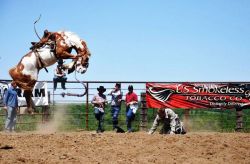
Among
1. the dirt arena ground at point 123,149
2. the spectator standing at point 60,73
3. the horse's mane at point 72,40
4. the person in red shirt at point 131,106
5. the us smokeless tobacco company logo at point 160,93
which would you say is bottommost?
the dirt arena ground at point 123,149

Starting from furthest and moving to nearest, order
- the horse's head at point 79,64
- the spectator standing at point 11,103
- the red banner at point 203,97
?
the red banner at point 203,97 < the spectator standing at point 11,103 < the horse's head at point 79,64

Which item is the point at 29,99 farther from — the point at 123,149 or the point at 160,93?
the point at 160,93

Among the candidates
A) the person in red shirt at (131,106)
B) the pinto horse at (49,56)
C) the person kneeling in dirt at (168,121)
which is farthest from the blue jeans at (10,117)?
the person kneeling in dirt at (168,121)

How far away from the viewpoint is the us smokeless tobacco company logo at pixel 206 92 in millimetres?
16562

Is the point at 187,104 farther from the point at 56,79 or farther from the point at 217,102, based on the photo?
the point at 56,79

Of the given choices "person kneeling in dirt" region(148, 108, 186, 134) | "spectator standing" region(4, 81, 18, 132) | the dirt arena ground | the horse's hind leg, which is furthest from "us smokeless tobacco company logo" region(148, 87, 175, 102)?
the horse's hind leg

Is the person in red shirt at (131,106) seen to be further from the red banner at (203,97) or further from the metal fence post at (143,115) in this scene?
the red banner at (203,97)

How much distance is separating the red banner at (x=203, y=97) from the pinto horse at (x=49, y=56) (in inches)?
309

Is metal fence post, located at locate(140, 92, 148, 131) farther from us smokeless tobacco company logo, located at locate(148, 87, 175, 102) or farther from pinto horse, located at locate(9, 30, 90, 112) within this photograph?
pinto horse, located at locate(9, 30, 90, 112)

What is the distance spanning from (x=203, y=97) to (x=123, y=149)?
8732mm

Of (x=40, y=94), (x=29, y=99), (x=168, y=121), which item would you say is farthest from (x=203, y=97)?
(x=29, y=99)

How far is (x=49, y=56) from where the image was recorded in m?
9.16

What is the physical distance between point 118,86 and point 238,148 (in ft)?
22.9

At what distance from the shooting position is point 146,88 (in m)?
16.6
